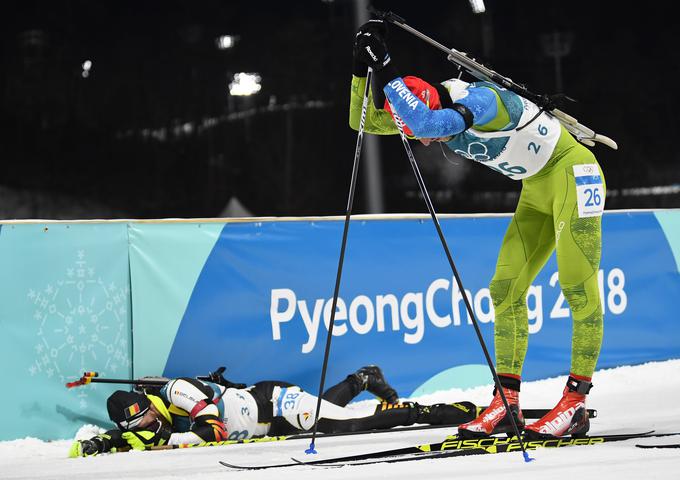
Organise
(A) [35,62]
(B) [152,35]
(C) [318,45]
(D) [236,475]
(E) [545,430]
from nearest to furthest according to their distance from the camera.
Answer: (D) [236,475], (E) [545,430], (A) [35,62], (B) [152,35], (C) [318,45]

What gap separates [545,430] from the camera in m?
3.41

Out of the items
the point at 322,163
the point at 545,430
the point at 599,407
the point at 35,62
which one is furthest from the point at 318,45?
the point at 545,430

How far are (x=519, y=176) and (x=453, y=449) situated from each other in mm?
1208

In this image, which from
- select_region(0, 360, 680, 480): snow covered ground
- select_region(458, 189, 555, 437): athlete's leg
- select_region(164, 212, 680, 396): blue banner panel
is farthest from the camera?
select_region(164, 212, 680, 396): blue banner panel

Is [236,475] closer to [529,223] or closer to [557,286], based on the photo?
[529,223]

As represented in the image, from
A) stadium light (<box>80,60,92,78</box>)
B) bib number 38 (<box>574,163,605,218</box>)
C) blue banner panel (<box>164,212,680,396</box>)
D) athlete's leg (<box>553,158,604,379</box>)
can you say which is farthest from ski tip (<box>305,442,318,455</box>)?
stadium light (<box>80,60,92,78</box>)

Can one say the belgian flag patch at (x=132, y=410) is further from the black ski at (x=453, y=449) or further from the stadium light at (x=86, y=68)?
the stadium light at (x=86, y=68)

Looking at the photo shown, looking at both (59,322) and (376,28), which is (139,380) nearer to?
(59,322)

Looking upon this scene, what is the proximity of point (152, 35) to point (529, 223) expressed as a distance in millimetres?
5488

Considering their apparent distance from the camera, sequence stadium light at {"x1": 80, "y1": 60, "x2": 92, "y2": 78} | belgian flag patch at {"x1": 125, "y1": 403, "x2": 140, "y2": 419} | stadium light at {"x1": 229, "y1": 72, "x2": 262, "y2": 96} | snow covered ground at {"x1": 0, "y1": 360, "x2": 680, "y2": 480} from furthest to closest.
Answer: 1. stadium light at {"x1": 229, "y1": 72, "x2": 262, "y2": 96}
2. stadium light at {"x1": 80, "y1": 60, "x2": 92, "y2": 78}
3. belgian flag patch at {"x1": 125, "y1": 403, "x2": 140, "y2": 419}
4. snow covered ground at {"x1": 0, "y1": 360, "x2": 680, "y2": 480}

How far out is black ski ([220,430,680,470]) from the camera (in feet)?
10.5

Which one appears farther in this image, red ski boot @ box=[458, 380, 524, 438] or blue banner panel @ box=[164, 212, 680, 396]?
blue banner panel @ box=[164, 212, 680, 396]

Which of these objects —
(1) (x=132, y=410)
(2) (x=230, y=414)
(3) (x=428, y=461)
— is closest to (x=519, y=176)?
(3) (x=428, y=461)

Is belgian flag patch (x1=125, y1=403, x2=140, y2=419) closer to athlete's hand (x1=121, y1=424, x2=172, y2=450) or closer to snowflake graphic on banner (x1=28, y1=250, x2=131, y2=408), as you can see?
athlete's hand (x1=121, y1=424, x2=172, y2=450)
